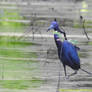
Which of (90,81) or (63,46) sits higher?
(63,46)

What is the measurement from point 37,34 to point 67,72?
20.5ft

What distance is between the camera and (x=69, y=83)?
875 centimetres

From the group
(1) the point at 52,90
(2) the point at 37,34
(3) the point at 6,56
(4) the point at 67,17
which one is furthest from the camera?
(4) the point at 67,17

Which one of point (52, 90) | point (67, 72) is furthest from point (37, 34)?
point (52, 90)

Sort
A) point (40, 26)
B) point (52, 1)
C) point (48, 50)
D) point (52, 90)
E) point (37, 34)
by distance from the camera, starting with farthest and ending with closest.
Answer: point (52, 1) → point (40, 26) → point (37, 34) → point (48, 50) → point (52, 90)

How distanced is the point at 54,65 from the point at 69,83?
1.92 meters

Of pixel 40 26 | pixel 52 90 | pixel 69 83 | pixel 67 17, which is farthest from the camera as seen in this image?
pixel 67 17

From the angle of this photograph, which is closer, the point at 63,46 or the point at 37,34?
the point at 63,46

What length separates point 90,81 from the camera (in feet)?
29.3

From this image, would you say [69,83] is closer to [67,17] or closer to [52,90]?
[52,90]

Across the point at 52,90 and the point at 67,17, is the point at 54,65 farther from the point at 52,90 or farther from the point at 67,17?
the point at 67,17

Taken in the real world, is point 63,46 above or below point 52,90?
above

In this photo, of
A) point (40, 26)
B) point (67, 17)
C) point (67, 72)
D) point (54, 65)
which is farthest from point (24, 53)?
point (67, 17)

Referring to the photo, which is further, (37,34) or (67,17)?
(67,17)
